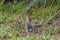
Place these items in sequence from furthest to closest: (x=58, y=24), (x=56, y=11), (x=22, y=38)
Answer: (x=56, y=11) < (x=58, y=24) < (x=22, y=38)

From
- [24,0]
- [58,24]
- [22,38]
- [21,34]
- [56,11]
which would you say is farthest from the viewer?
[24,0]

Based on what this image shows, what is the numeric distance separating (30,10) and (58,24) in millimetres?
1003

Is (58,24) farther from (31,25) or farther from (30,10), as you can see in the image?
(30,10)

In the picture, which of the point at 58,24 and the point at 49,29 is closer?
the point at 49,29

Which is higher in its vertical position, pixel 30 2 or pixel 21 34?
pixel 30 2

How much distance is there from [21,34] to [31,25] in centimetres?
34

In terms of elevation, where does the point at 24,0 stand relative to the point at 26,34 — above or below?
above

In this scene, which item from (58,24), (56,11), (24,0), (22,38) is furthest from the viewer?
(24,0)

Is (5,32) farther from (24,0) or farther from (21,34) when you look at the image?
(24,0)

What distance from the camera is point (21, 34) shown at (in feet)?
17.4

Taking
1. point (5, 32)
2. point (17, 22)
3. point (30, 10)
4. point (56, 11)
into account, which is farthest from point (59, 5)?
point (5, 32)

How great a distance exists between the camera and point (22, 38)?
4.98 m

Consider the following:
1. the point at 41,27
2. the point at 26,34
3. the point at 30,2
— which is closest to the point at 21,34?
the point at 26,34

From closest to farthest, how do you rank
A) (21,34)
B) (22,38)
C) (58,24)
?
(22,38) → (21,34) → (58,24)
